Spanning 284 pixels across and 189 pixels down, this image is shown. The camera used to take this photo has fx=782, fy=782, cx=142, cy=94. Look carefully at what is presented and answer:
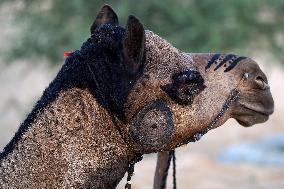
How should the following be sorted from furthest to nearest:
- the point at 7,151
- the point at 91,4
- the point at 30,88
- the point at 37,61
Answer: the point at 30,88
the point at 37,61
the point at 91,4
the point at 7,151

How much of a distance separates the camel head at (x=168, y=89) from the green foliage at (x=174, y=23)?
962 centimetres

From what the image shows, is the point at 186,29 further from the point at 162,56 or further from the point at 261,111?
the point at 162,56

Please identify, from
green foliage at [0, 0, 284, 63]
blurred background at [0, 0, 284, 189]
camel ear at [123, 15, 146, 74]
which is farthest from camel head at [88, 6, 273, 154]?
green foliage at [0, 0, 284, 63]

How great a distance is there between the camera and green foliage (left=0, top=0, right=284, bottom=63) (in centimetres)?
1373

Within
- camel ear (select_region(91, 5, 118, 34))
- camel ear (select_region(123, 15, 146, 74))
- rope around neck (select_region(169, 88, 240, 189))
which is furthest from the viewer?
camel ear (select_region(91, 5, 118, 34))

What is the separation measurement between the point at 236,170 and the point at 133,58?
28.2ft

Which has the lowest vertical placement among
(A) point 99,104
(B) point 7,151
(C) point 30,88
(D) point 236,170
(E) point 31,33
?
(B) point 7,151

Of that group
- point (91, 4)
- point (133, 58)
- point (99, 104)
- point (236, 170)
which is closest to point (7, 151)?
point (99, 104)

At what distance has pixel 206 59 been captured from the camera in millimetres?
3623

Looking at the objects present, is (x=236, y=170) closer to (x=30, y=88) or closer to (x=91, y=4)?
(x=91, y=4)

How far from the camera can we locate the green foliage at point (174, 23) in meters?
13.7

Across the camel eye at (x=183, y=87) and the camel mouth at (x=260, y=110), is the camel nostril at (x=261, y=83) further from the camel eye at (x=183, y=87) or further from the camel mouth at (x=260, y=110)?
the camel eye at (x=183, y=87)

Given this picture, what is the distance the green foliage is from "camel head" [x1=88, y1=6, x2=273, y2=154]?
9618 mm

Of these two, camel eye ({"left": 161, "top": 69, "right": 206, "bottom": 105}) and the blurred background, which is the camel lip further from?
the blurred background
